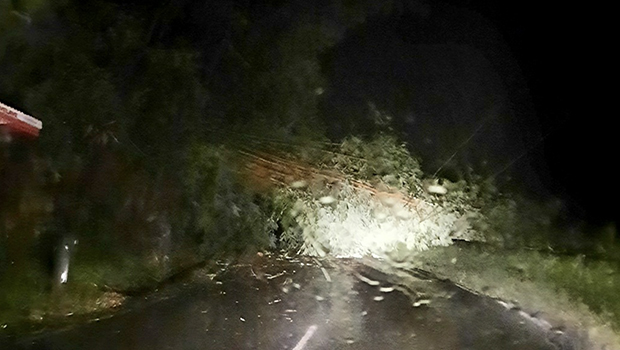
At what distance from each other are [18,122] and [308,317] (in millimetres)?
1313

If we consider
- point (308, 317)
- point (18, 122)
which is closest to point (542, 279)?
point (308, 317)

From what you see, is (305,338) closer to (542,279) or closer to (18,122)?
(542,279)

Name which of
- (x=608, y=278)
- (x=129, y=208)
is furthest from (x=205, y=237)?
(x=608, y=278)

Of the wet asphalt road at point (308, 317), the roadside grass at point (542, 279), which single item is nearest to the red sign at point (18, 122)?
the wet asphalt road at point (308, 317)

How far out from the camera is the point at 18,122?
237 centimetres

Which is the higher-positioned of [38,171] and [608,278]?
[608,278]

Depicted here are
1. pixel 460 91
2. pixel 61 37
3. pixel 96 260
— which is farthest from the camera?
pixel 460 91

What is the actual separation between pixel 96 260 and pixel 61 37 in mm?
916

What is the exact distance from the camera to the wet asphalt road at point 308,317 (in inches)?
87.4

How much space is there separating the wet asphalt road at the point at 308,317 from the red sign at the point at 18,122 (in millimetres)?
774

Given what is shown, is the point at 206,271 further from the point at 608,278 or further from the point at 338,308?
the point at 608,278

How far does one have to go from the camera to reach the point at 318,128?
8.46ft

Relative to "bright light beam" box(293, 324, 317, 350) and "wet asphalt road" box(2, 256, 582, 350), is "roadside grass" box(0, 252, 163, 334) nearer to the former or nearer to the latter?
"wet asphalt road" box(2, 256, 582, 350)

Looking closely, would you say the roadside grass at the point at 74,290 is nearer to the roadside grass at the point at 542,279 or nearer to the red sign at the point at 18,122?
the red sign at the point at 18,122
